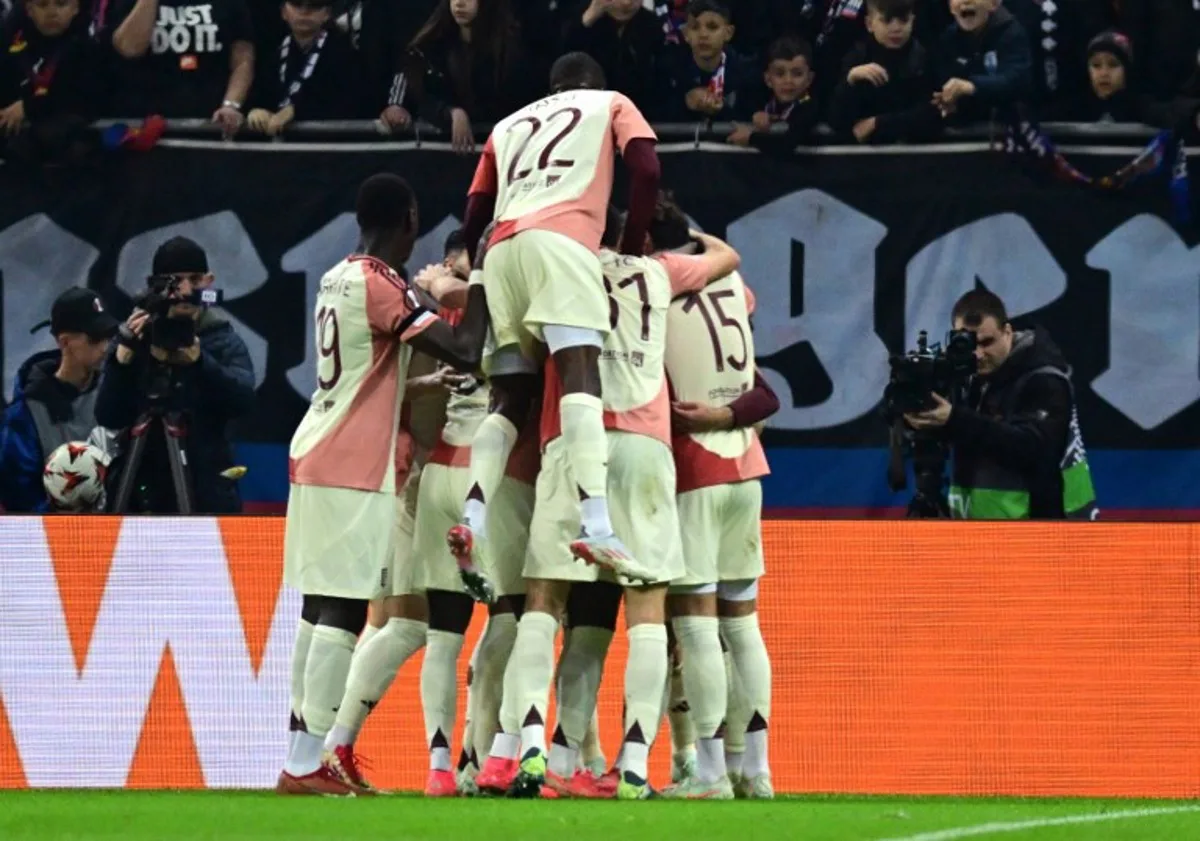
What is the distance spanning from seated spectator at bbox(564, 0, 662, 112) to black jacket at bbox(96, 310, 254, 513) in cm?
256

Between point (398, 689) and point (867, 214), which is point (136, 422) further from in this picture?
point (867, 214)

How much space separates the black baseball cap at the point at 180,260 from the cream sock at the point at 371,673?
2640 mm

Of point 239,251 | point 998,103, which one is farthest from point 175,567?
point 998,103

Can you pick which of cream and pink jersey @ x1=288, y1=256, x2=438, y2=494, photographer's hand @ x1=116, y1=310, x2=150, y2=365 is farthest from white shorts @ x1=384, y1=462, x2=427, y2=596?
photographer's hand @ x1=116, y1=310, x2=150, y2=365

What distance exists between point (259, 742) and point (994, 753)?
3094 millimetres

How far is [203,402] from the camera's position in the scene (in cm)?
1191

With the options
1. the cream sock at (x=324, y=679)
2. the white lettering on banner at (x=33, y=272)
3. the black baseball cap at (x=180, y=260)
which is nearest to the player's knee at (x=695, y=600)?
the cream sock at (x=324, y=679)

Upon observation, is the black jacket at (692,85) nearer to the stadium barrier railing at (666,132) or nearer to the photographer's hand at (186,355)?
the stadium barrier railing at (666,132)

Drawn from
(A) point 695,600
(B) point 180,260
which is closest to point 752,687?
(A) point 695,600

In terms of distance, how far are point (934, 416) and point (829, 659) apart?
1.18m

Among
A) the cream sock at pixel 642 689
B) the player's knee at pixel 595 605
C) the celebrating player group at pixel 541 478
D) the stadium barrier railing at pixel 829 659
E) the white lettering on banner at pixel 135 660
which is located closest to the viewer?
the celebrating player group at pixel 541 478

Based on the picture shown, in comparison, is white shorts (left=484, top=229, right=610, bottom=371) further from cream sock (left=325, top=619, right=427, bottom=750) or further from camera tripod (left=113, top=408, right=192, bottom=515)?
camera tripod (left=113, top=408, right=192, bottom=515)

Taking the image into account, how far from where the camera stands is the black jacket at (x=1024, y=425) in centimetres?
1166

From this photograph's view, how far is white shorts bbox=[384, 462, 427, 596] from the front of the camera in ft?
32.4
